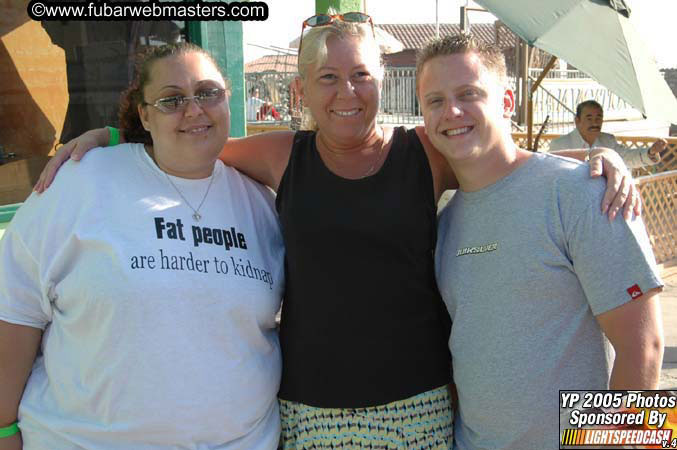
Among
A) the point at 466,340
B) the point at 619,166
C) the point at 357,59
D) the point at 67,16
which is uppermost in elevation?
the point at 67,16

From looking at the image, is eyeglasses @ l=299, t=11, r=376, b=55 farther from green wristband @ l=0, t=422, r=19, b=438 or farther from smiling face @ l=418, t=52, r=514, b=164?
green wristband @ l=0, t=422, r=19, b=438

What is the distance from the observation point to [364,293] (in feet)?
6.47

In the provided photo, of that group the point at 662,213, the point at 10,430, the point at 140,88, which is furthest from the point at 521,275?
the point at 662,213

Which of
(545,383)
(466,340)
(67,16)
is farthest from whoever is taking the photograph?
(67,16)

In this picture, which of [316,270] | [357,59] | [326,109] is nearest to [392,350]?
[316,270]

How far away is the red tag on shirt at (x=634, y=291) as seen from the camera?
162 cm

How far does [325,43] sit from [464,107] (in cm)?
55

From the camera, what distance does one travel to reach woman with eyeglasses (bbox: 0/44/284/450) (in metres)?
1.83

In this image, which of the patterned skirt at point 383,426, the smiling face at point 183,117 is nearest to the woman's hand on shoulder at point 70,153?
the smiling face at point 183,117

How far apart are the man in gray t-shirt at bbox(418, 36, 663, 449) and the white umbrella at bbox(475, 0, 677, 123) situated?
3.12m

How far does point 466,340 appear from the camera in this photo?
6.19ft

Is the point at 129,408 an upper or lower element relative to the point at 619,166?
lower

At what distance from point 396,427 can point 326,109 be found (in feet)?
3.47

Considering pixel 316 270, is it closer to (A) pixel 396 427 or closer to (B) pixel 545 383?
(A) pixel 396 427
